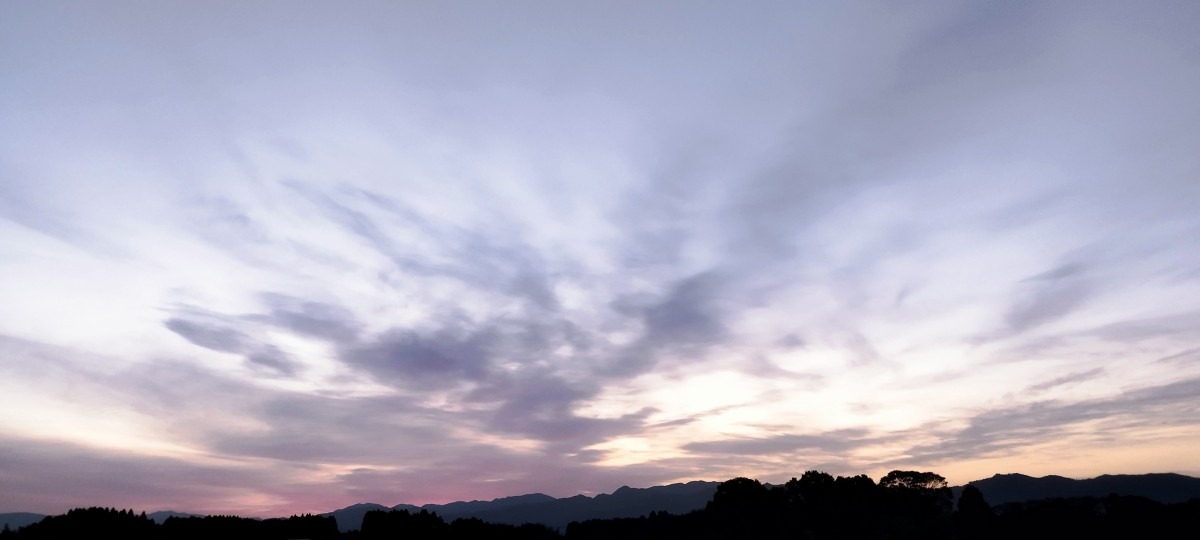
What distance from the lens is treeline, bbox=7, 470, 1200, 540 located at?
92438 millimetres

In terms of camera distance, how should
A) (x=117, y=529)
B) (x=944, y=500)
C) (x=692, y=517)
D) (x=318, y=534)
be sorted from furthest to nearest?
(x=944, y=500), (x=692, y=517), (x=318, y=534), (x=117, y=529)

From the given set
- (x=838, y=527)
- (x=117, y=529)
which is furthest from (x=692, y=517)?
(x=117, y=529)

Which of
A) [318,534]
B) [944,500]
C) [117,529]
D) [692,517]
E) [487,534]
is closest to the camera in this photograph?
[117,529]

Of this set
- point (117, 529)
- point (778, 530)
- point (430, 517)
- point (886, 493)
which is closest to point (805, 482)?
point (886, 493)

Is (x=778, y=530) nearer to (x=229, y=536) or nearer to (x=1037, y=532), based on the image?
(x=1037, y=532)

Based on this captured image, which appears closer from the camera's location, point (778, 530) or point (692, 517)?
point (778, 530)

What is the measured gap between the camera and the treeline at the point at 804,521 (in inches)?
3639

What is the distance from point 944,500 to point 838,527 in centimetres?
3650

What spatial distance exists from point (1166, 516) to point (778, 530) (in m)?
54.2

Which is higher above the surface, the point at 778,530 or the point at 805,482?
the point at 805,482

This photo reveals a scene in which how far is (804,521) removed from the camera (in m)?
119

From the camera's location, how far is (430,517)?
116938mm

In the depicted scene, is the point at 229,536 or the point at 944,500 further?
the point at 944,500

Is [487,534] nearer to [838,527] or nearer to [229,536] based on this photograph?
[229,536]
